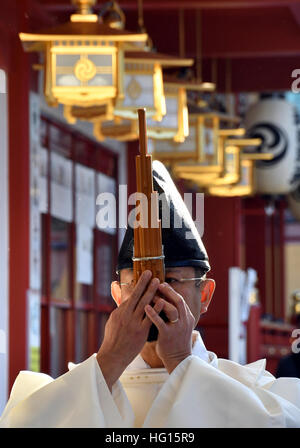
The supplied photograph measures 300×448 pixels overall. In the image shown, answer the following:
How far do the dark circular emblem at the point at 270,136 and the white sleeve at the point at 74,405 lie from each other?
1301 cm

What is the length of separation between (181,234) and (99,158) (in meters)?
9.56

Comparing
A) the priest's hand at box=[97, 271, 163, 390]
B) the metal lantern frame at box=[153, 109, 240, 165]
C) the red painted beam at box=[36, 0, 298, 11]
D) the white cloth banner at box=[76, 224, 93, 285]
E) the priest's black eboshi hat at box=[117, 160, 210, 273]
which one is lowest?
the white cloth banner at box=[76, 224, 93, 285]

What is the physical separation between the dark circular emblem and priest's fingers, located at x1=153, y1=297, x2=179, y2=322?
13.0 metres

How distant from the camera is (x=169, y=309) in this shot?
242cm

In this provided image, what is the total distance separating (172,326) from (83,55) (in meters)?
4.25

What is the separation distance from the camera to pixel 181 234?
2.74 metres

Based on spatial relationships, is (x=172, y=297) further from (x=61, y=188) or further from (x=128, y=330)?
(x=61, y=188)

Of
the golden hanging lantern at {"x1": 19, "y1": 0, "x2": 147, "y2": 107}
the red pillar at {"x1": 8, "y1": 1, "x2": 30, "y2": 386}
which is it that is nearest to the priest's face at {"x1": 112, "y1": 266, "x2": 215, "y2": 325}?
the golden hanging lantern at {"x1": 19, "y1": 0, "x2": 147, "y2": 107}

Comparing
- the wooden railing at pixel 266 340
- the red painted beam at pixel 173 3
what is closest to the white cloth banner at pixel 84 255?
the red painted beam at pixel 173 3

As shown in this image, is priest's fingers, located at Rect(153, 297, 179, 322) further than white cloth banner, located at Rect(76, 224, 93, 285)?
No

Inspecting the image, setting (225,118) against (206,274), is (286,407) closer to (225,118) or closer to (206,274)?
(206,274)

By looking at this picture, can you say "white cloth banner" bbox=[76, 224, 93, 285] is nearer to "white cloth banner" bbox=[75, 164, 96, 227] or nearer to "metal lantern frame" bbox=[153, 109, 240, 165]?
"white cloth banner" bbox=[75, 164, 96, 227]

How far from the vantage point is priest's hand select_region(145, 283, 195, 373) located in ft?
7.93
